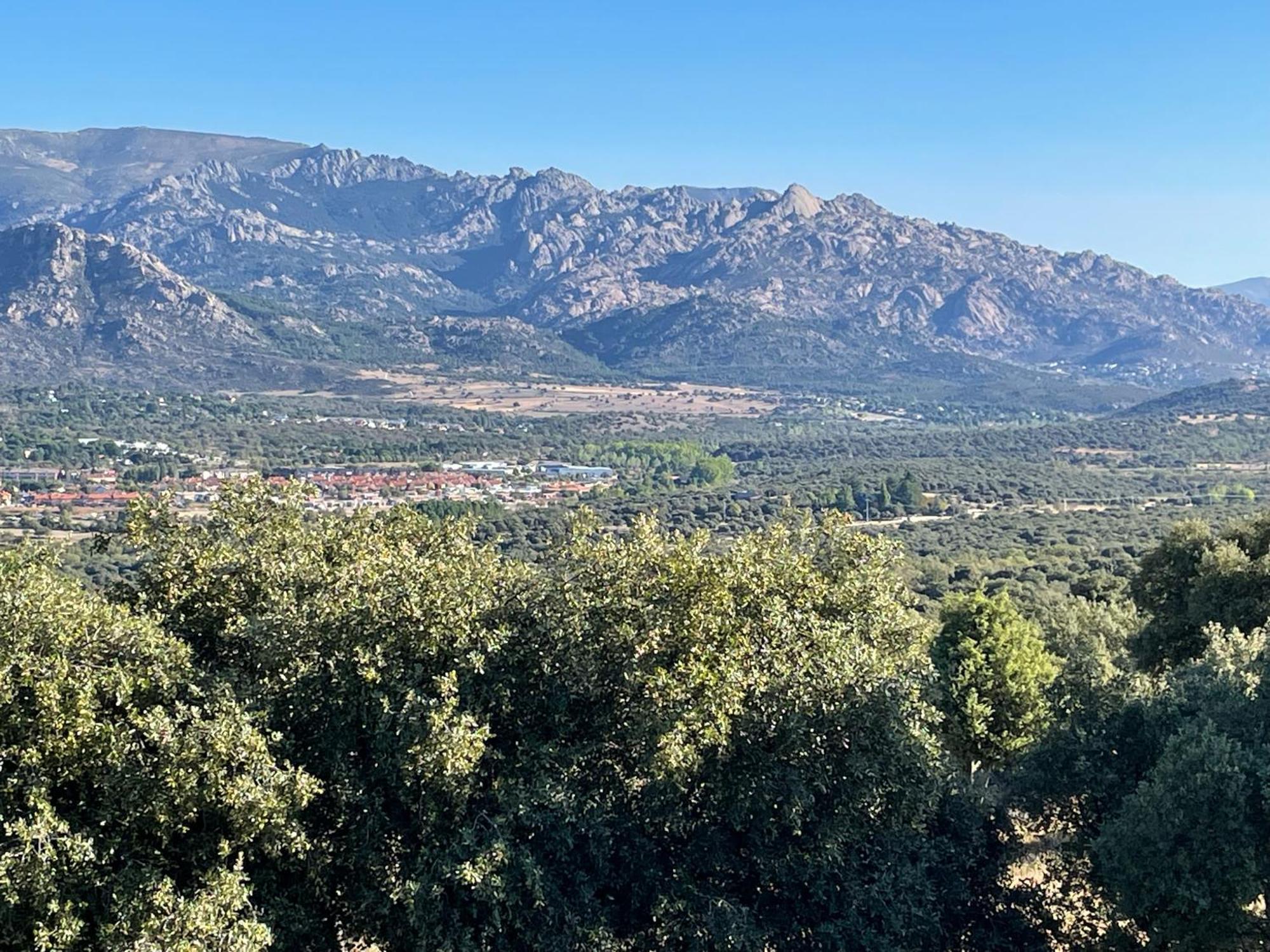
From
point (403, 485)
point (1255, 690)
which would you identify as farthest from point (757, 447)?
point (1255, 690)

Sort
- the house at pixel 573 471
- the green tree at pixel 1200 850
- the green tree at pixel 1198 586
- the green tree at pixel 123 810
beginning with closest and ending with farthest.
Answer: the green tree at pixel 123 810 → the green tree at pixel 1200 850 → the green tree at pixel 1198 586 → the house at pixel 573 471

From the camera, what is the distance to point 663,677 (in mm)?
11078

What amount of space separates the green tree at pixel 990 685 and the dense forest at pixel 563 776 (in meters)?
9.00

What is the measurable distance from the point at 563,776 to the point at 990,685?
14.9m

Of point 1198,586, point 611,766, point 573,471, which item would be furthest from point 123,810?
point 573,471

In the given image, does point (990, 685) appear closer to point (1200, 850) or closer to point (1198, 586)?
point (1198, 586)

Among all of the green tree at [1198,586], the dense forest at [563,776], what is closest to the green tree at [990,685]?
the green tree at [1198,586]

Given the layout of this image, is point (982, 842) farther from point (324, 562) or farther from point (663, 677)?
point (324, 562)

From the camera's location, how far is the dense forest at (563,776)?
10531mm

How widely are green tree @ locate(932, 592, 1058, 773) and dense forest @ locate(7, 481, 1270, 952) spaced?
29.5ft

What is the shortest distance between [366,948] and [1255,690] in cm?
1148

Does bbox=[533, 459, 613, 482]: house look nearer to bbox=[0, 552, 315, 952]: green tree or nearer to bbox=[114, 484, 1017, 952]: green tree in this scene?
bbox=[114, 484, 1017, 952]: green tree

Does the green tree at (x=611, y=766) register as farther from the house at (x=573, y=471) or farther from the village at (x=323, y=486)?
the house at (x=573, y=471)

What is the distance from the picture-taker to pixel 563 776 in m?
11.5
